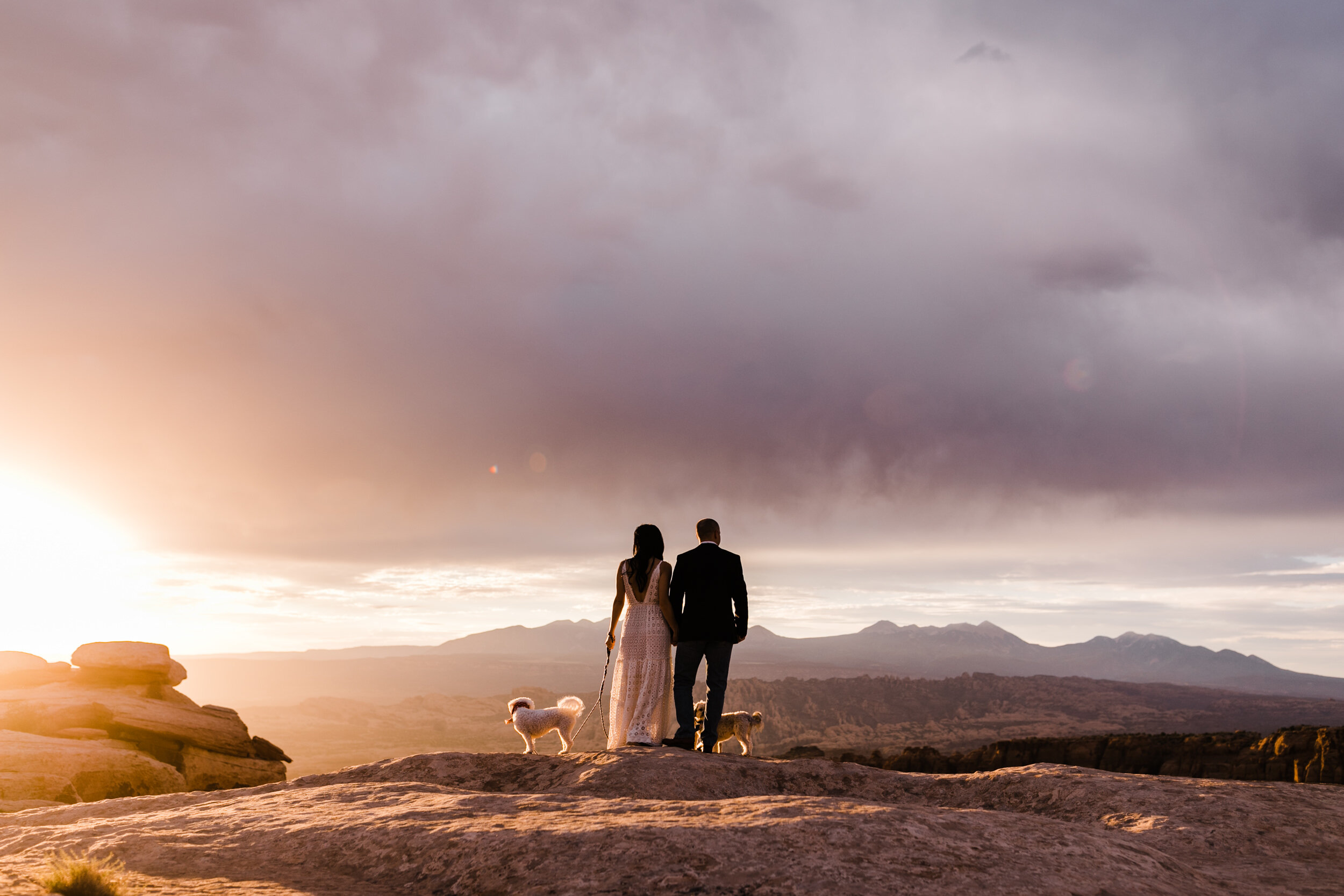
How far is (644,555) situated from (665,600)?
0.61m

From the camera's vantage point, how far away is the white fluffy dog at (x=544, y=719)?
10.8 meters

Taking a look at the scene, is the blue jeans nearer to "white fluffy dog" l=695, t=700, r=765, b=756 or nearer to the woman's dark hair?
the woman's dark hair

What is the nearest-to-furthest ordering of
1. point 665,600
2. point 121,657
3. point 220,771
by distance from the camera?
point 665,600 → point 220,771 → point 121,657

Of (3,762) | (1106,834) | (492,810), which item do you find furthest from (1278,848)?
(3,762)

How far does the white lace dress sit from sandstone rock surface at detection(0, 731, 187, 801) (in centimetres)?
1226

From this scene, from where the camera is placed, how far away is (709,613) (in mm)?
9148

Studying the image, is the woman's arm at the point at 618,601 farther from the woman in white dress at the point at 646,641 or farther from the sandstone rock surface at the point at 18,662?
the sandstone rock surface at the point at 18,662

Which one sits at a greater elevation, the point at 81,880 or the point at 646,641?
the point at 646,641

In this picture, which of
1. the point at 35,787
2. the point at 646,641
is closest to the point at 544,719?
the point at 646,641

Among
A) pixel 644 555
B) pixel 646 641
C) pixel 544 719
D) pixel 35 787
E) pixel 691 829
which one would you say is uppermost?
pixel 644 555

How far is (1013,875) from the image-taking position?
4.11m

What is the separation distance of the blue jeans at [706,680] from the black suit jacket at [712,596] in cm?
12

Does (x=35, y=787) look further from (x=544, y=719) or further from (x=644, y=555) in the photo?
(x=644, y=555)

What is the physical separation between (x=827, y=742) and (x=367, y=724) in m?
48.1
